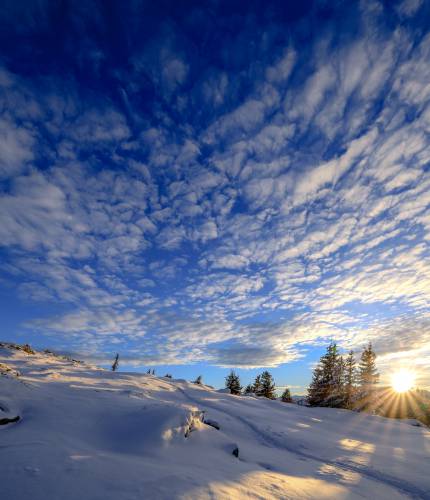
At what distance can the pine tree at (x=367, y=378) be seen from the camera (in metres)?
34.5

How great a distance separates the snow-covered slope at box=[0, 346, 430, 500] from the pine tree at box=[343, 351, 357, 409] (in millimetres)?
24201

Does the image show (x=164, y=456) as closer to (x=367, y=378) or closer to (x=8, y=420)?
(x=8, y=420)

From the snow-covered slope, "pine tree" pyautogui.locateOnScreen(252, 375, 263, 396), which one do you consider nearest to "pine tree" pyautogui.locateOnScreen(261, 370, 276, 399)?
"pine tree" pyautogui.locateOnScreen(252, 375, 263, 396)

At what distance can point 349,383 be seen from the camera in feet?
119

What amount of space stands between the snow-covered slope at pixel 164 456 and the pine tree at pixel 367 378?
2458cm

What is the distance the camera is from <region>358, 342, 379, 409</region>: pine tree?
34513mm

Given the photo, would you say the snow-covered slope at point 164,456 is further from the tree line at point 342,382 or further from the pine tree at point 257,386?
the pine tree at point 257,386

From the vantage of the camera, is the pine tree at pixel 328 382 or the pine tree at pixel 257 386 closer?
the pine tree at pixel 328 382

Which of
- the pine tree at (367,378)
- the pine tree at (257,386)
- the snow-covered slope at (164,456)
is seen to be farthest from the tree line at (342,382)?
the snow-covered slope at (164,456)

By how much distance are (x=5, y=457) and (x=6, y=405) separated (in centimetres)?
279

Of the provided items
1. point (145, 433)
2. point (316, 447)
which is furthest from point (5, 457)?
point (316, 447)

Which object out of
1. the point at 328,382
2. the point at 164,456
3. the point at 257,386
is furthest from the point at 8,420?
the point at 257,386

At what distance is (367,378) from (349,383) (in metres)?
3.28

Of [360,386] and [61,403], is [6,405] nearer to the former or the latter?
[61,403]
